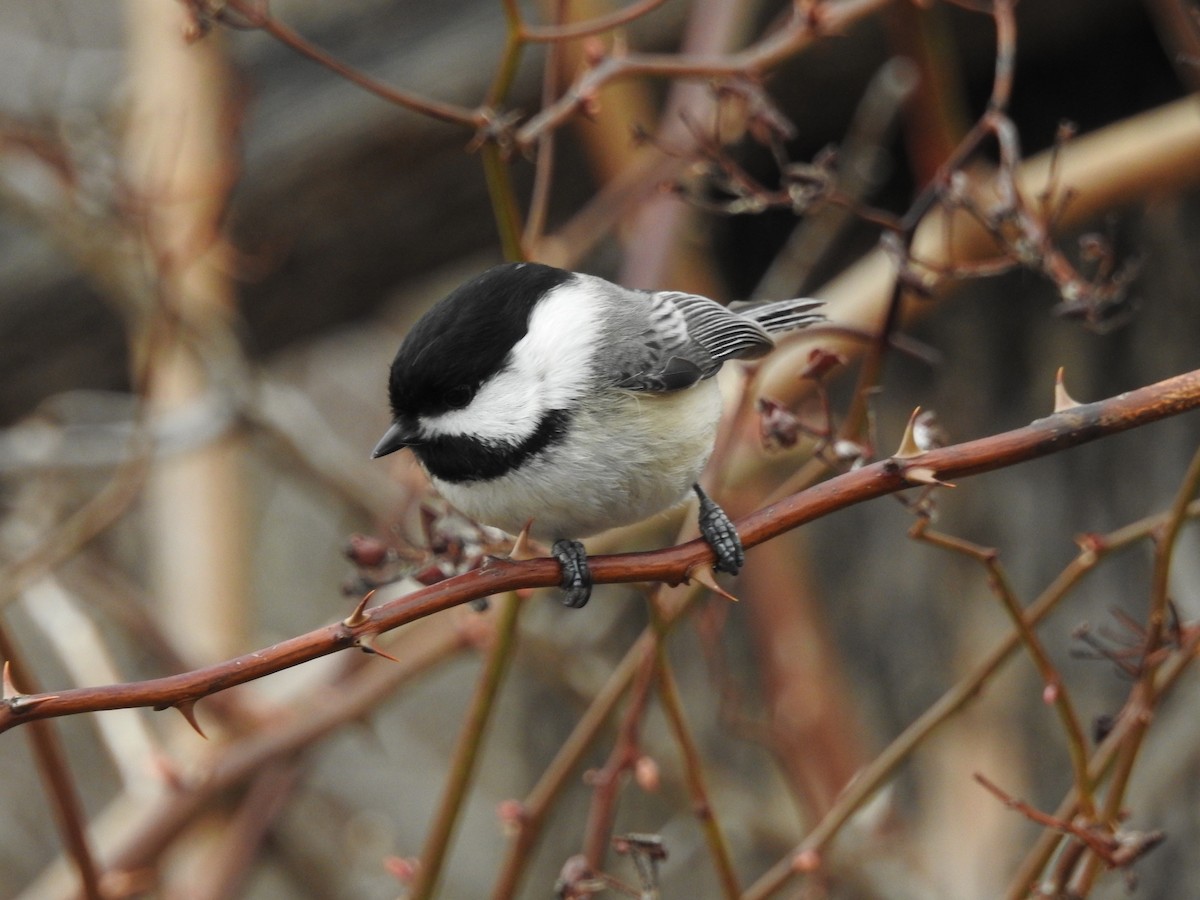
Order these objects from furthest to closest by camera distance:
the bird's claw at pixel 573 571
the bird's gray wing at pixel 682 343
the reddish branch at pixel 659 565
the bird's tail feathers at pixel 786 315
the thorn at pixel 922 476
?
the bird's tail feathers at pixel 786 315, the bird's gray wing at pixel 682 343, the bird's claw at pixel 573 571, the thorn at pixel 922 476, the reddish branch at pixel 659 565

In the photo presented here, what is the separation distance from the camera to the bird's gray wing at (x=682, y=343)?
1.84 meters

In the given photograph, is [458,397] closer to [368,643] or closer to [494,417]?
[494,417]

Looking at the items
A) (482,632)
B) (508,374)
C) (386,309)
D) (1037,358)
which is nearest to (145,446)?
(482,632)

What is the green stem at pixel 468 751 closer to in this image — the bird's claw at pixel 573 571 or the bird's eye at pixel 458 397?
the bird's claw at pixel 573 571

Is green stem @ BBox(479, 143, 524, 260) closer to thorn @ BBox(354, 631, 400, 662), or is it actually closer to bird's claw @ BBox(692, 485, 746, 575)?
bird's claw @ BBox(692, 485, 746, 575)

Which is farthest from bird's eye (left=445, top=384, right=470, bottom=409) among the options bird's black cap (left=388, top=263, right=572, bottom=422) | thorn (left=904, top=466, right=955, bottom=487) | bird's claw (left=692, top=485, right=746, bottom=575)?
thorn (left=904, top=466, right=955, bottom=487)

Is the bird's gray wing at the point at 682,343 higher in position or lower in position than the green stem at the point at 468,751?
higher

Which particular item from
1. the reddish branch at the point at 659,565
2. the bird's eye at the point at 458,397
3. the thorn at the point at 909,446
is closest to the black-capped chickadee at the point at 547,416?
the bird's eye at the point at 458,397

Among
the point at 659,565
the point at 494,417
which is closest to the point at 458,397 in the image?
the point at 494,417

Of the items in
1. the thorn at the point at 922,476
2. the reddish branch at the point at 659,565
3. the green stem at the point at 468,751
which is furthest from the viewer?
the green stem at the point at 468,751

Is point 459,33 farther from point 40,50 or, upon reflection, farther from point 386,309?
point 40,50

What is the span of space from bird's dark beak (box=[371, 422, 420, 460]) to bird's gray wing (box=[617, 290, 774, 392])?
315 millimetres

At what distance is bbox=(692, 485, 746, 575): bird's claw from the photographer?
1710mm

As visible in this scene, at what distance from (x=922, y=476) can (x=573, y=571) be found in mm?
529
